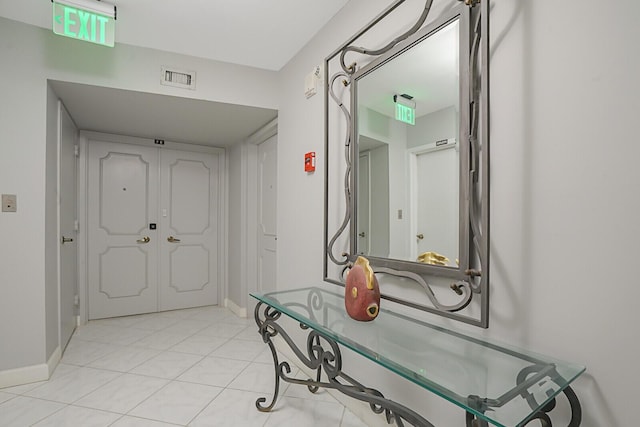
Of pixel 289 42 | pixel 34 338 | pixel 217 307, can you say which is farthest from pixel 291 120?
pixel 217 307

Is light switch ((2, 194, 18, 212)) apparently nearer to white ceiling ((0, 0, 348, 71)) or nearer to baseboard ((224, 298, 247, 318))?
white ceiling ((0, 0, 348, 71))

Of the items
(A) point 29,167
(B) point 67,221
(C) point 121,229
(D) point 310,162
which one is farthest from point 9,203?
(D) point 310,162

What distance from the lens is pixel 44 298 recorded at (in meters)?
2.23

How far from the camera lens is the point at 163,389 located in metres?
2.15

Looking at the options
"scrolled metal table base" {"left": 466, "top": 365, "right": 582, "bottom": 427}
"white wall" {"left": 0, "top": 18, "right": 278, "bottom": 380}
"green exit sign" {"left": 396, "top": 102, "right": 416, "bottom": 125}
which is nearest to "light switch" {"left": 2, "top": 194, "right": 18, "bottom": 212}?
"white wall" {"left": 0, "top": 18, "right": 278, "bottom": 380}

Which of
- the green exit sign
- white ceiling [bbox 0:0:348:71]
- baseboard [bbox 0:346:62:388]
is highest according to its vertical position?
white ceiling [bbox 0:0:348:71]

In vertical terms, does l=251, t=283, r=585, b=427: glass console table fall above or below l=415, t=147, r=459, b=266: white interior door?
below

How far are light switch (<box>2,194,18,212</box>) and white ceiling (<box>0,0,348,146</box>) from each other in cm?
83

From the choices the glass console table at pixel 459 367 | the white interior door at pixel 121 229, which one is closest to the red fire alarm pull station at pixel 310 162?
the glass console table at pixel 459 367

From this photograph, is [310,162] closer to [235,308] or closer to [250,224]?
[250,224]

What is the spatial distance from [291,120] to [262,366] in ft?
6.40

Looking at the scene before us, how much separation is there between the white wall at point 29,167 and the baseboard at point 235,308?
176 cm

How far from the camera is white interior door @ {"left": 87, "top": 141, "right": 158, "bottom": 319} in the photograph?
11.9 feet

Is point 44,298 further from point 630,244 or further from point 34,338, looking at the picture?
point 630,244
